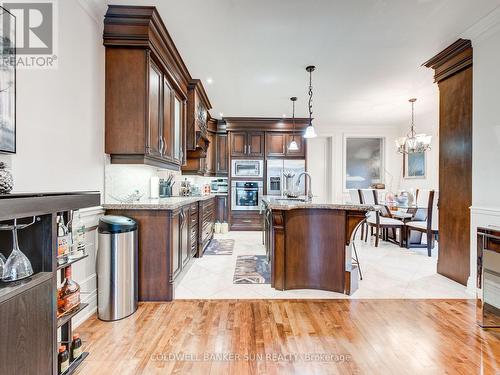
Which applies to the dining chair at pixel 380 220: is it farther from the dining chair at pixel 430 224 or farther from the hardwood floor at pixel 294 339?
the hardwood floor at pixel 294 339

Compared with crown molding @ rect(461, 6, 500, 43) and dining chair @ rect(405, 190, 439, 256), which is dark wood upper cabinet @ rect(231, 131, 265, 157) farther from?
crown molding @ rect(461, 6, 500, 43)

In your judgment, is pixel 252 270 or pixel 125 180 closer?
pixel 125 180

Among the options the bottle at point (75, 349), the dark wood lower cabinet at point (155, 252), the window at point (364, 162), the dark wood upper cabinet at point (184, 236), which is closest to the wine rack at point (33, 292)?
the bottle at point (75, 349)

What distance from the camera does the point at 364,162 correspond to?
6938mm

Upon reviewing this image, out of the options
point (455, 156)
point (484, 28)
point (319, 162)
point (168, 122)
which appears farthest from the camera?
point (319, 162)

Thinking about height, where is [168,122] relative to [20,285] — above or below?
above

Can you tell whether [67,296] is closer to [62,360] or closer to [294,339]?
[62,360]

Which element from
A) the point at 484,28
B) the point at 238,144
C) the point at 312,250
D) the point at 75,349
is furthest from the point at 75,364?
the point at 238,144

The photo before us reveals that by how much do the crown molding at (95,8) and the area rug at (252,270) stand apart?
117 inches

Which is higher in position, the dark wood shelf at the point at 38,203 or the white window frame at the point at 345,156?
the white window frame at the point at 345,156

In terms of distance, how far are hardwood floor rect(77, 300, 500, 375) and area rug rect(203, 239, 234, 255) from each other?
1752 millimetres

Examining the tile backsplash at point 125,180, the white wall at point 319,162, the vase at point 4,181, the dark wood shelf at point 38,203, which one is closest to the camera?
the dark wood shelf at point 38,203

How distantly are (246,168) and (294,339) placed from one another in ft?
14.6

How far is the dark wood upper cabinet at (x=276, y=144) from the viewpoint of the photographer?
608cm
